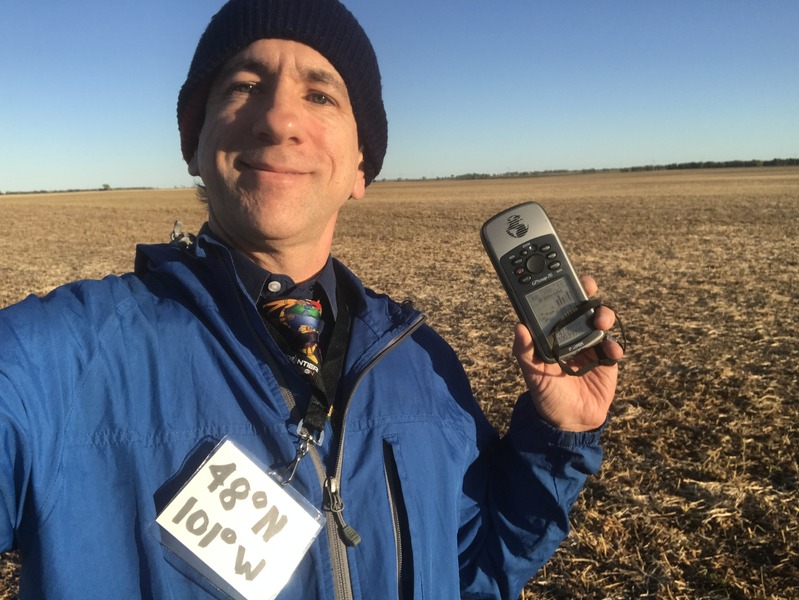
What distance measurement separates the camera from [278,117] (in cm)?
152

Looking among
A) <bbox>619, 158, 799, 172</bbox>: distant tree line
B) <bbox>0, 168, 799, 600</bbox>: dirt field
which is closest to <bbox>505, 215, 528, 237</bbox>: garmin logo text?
<bbox>0, 168, 799, 600</bbox>: dirt field

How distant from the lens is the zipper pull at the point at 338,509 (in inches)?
49.0

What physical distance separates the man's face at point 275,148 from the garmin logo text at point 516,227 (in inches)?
22.5

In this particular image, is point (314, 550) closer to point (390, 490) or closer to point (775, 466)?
point (390, 490)

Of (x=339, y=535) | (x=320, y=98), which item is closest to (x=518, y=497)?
(x=339, y=535)

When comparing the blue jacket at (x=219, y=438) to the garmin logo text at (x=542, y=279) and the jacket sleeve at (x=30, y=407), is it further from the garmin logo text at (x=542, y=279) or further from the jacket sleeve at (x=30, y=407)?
the garmin logo text at (x=542, y=279)

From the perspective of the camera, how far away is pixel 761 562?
290 cm

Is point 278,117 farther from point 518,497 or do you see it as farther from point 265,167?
point 518,497

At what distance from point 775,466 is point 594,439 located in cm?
308

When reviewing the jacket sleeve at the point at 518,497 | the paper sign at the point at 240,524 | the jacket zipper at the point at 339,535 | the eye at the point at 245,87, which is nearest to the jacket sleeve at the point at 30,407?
the paper sign at the point at 240,524

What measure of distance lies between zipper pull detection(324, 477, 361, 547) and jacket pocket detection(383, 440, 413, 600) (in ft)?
0.39

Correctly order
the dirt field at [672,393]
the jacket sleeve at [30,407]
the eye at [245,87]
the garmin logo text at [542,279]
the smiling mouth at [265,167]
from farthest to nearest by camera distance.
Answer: the dirt field at [672,393]
the garmin logo text at [542,279]
the eye at [245,87]
the smiling mouth at [265,167]
the jacket sleeve at [30,407]

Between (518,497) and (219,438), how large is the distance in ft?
2.86

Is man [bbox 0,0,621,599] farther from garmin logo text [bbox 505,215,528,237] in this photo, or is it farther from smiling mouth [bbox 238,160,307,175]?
garmin logo text [bbox 505,215,528,237]
